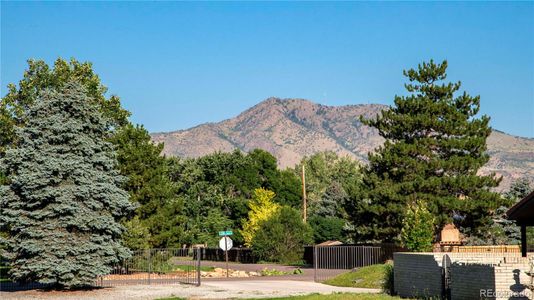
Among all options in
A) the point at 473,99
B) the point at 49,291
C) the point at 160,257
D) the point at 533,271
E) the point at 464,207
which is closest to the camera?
the point at 533,271

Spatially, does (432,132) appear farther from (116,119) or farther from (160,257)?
(116,119)

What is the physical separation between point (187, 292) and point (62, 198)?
282 inches

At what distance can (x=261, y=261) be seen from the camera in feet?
226

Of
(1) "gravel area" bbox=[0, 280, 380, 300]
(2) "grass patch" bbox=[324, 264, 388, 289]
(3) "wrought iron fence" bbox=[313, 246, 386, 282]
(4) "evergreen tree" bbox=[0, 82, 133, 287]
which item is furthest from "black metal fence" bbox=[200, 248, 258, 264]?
(4) "evergreen tree" bbox=[0, 82, 133, 287]

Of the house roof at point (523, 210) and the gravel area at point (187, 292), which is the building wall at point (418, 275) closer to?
the gravel area at point (187, 292)

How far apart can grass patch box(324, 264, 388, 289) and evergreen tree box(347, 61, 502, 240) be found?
14.3m

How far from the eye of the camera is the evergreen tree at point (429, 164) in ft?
172

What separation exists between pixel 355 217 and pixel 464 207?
8.38 metres

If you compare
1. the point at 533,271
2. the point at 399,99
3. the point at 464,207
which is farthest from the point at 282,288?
the point at 399,99

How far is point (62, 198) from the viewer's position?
34.9 m

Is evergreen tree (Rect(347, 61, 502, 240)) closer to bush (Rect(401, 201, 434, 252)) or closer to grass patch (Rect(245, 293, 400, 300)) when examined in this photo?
bush (Rect(401, 201, 434, 252))

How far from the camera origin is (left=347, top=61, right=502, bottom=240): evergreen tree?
52438mm

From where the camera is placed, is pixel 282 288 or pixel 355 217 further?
pixel 355 217

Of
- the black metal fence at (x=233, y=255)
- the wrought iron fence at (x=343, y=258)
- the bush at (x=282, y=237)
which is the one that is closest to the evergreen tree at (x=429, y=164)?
the wrought iron fence at (x=343, y=258)
